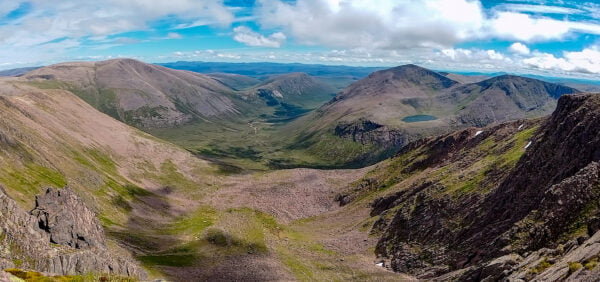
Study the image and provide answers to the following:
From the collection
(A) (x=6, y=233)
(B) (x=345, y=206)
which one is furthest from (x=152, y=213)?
(A) (x=6, y=233)

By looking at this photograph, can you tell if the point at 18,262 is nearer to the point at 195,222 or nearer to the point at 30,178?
the point at 30,178

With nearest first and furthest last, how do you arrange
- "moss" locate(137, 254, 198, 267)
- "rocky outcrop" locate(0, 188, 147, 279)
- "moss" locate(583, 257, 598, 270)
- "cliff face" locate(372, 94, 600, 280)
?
"moss" locate(583, 257, 598, 270) → "rocky outcrop" locate(0, 188, 147, 279) → "cliff face" locate(372, 94, 600, 280) → "moss" locate(137, 254, 198, 267)

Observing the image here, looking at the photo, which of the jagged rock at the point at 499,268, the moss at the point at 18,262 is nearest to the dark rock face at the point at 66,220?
the moss at the point at 18,262

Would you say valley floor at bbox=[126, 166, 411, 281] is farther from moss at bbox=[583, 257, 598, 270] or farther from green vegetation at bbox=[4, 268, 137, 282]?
green vegetation at bbox=[4, 268, 137, 282]

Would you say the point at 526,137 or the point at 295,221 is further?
the point at 295,221

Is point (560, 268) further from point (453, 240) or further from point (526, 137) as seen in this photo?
point (526, 137)

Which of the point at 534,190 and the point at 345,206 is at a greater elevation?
the point at 534,190

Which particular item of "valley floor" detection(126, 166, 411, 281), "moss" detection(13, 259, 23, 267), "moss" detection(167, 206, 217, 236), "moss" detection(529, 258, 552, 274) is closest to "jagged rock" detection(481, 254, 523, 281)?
"moss" detection(529, 258, 552, 274)

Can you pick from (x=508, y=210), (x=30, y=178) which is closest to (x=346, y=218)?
(x=508, y=210)
